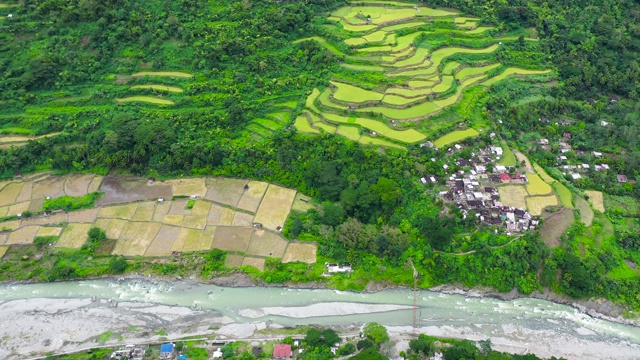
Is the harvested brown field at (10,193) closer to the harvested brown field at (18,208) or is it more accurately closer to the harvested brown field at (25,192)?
the harvested brown field at (25,192)

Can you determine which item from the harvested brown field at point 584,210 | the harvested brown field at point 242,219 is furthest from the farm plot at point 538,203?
the harvested brown field at point 242,219

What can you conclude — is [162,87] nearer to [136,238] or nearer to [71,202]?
[71,202]

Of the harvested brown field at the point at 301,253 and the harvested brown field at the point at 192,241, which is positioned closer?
the harvested brown field at the point at 301,253

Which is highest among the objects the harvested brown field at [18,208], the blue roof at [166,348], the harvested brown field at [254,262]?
the harvested brown field at [18,208]

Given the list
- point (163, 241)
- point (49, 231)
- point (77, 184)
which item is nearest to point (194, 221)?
point (163, 241)

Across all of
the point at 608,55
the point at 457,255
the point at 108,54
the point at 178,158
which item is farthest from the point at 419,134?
the point at 108,54

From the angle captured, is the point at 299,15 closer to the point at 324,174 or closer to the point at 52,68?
the point at 324,174

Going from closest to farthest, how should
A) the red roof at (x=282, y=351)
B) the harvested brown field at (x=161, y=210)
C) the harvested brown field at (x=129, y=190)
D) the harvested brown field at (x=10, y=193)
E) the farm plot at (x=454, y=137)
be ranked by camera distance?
the red roof at (x=282, y=351) → the harvested brown field at (x=161, y=210) → the harvested brown field at (x=10, y=193) → the harvested brown field at (x=129, y=190) → the farm plot at (x=454, y=137)
